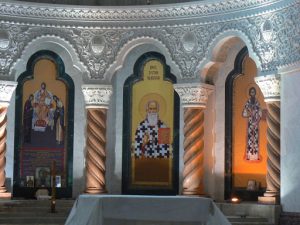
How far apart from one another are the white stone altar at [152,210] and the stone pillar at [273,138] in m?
4.97

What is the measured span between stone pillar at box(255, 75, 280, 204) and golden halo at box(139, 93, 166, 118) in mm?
3972

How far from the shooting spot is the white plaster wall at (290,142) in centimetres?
1889

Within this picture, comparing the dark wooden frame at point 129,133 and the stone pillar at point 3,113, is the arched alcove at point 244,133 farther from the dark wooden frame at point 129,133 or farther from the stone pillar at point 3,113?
the stone pillar at point 3,113

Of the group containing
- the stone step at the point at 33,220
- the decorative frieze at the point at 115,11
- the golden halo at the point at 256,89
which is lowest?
the stone step at the point at 33,220

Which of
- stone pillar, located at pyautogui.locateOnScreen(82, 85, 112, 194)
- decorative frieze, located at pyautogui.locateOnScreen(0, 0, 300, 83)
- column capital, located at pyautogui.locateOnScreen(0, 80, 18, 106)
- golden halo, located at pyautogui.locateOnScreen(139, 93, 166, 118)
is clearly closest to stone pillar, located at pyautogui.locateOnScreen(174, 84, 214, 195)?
decorative frieze, located at pyautogui.locateOnScreen(0, 0, 300, 83)

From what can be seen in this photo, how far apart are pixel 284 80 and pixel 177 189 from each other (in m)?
4.90

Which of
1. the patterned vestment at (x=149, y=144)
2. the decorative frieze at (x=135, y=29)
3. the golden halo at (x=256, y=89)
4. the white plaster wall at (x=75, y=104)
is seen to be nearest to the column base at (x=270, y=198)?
the decorative frieze at (x=135, y=29)

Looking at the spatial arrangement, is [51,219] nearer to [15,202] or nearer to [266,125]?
[15,202]

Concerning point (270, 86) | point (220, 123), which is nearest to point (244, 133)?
point (220, 123)

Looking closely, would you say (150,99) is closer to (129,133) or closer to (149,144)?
(129,133)

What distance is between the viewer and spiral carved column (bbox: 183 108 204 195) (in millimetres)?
21781

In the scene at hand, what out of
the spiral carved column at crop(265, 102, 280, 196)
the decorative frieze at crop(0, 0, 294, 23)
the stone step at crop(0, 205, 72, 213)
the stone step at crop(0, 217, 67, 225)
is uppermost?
the decorative frieze at crop(0, 0, 294, 23)

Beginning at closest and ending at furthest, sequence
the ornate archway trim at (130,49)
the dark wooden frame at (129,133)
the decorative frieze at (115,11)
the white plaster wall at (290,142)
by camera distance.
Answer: the white plaster wall at (290,142) < the decorative frieze at (115,11) < the ornate archway trim at (130,49) < the dark wooden frame at (129,133)

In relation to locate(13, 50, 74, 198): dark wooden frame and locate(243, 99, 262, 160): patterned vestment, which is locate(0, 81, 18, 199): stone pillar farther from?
locate(243, 99, 262, 160): patterned vestment
